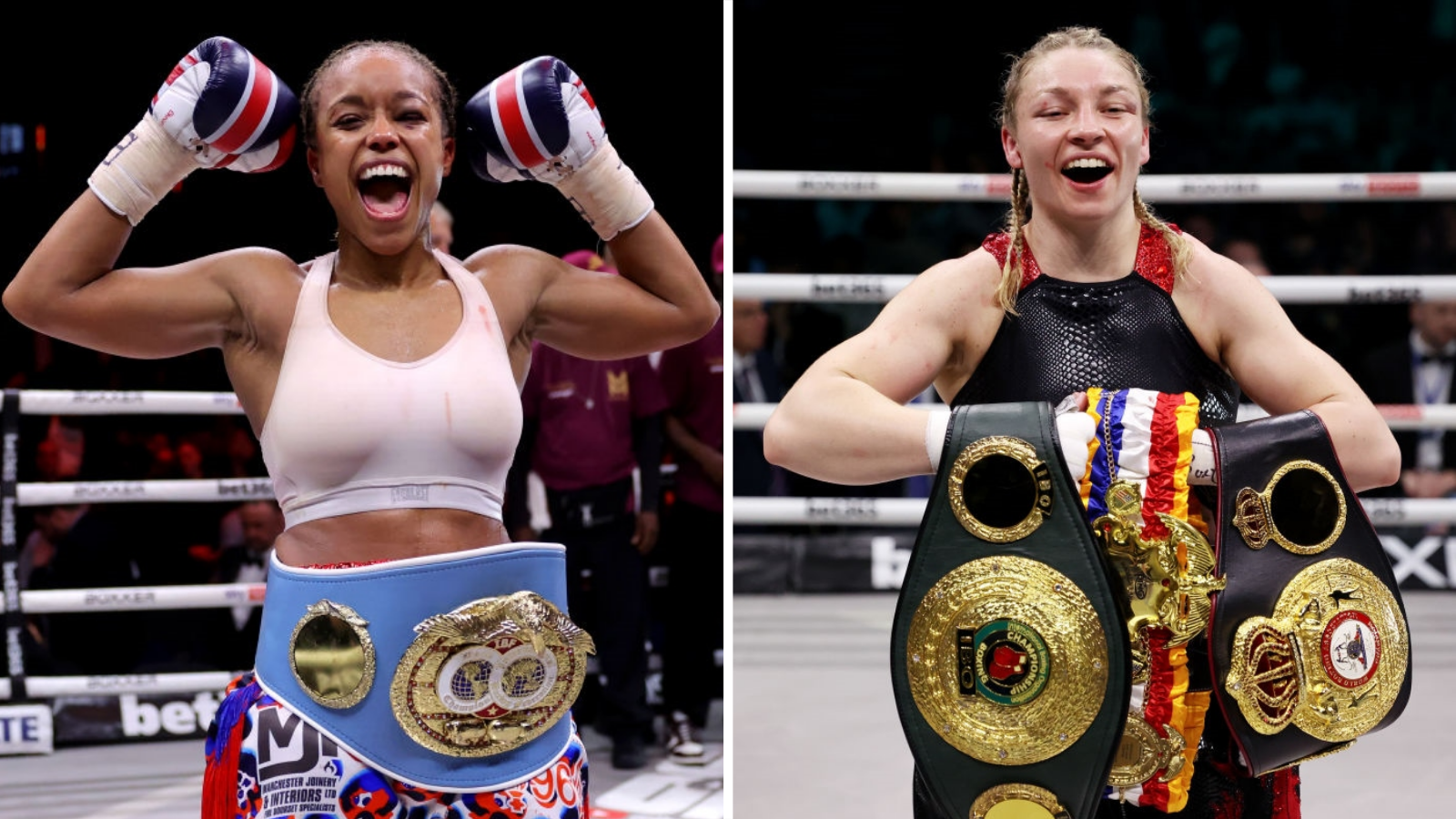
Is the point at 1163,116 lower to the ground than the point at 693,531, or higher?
higher

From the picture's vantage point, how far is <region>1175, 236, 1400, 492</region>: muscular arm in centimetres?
152

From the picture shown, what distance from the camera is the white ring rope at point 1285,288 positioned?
3.88 meters

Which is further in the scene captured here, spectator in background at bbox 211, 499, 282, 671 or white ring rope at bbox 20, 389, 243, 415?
spectator in background at bbox 211, 499, 282, 671

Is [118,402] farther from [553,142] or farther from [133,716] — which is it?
[553,142]

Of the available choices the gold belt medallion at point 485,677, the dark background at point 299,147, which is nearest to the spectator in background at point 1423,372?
the dark background at point 299,147

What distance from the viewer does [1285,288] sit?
3855 millimetres

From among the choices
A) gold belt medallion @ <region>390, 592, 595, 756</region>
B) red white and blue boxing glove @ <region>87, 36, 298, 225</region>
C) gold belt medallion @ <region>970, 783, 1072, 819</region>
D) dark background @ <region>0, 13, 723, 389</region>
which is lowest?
gold belt medallion @ <region>970, 783, 1072, 819</region>

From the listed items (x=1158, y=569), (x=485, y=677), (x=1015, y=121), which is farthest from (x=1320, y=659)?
(x=485, y=677)

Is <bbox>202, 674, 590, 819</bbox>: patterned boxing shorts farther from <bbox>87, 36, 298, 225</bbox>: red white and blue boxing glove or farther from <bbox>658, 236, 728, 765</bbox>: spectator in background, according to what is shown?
<bbox>658, 236, 728, 765</bbox>: spectator in background

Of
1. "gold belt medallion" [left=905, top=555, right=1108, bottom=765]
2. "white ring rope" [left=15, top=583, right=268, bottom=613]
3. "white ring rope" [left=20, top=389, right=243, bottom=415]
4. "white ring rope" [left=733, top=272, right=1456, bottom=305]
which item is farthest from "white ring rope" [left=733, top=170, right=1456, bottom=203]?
"gold belt medallion" [left=905, top=555, right=1108, bottom=765]

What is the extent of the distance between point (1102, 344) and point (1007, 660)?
0.42 meters

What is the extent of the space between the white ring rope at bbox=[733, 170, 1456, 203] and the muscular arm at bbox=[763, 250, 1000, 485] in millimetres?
2251

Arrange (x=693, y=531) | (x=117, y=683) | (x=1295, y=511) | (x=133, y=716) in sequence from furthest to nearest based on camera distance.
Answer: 1. (x=693, y=531)
2. (x=133, y=716)
3. (x=117, y=683)
4. (x=1295, y=511)

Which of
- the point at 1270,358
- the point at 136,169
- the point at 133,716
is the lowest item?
the point at 133,716
